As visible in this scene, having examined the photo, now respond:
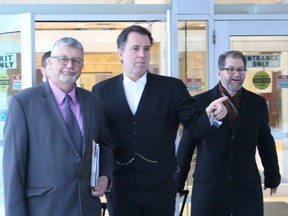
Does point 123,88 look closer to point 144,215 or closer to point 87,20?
point 144,215

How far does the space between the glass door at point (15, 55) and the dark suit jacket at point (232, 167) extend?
1300 millimetres

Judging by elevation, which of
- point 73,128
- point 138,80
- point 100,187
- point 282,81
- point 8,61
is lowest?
point 100,187

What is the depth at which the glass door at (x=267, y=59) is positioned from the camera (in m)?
5.26

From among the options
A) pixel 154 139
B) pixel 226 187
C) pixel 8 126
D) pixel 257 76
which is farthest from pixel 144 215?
pixel 257 76

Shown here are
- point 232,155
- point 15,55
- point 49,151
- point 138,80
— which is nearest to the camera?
point 49,151

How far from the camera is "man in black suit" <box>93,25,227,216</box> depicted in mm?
3109

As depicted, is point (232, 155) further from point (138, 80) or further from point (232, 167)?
point (138, 80)

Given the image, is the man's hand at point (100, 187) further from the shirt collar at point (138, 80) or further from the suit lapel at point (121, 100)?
the shirt collar at point (138, 80)

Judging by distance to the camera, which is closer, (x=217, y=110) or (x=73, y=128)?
(x=73, y=128)

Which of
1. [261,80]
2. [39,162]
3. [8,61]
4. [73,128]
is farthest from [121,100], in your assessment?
[261,80]

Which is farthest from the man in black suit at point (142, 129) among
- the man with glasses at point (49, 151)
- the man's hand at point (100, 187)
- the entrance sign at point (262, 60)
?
the entrance sign at point (262, 60)

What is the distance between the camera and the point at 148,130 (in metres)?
3.13

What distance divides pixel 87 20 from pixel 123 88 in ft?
7.15

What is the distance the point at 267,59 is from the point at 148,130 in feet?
9.08
